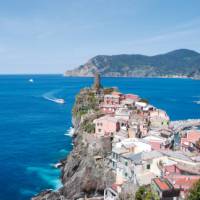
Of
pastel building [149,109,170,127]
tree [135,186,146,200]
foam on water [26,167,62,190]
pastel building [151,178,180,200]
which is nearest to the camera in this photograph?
pastel building [151,178,180,200]

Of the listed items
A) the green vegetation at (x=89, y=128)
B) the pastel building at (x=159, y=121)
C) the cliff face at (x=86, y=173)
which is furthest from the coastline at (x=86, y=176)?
the pastel building at (x=159, y=121)

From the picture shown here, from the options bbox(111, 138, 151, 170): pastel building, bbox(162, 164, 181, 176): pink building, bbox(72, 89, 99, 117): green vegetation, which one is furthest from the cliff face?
bbox(72, 89, 99, 117): green vegetation

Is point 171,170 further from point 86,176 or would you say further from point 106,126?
point 106,126

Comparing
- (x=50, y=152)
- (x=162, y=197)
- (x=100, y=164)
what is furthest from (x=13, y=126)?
(x=162, y=197)

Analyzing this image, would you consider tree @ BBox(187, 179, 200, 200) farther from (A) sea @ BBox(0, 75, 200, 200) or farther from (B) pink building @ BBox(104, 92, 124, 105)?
(B) pink building @ BBox(104, 92, 124, 105)

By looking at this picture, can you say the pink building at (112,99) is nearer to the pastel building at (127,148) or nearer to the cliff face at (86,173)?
the cliff face at (86,173)

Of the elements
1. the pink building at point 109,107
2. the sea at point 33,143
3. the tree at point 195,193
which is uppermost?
the pink building at point 109,107

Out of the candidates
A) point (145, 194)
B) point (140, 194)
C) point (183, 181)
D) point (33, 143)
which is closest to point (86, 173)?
point (140, 194)
